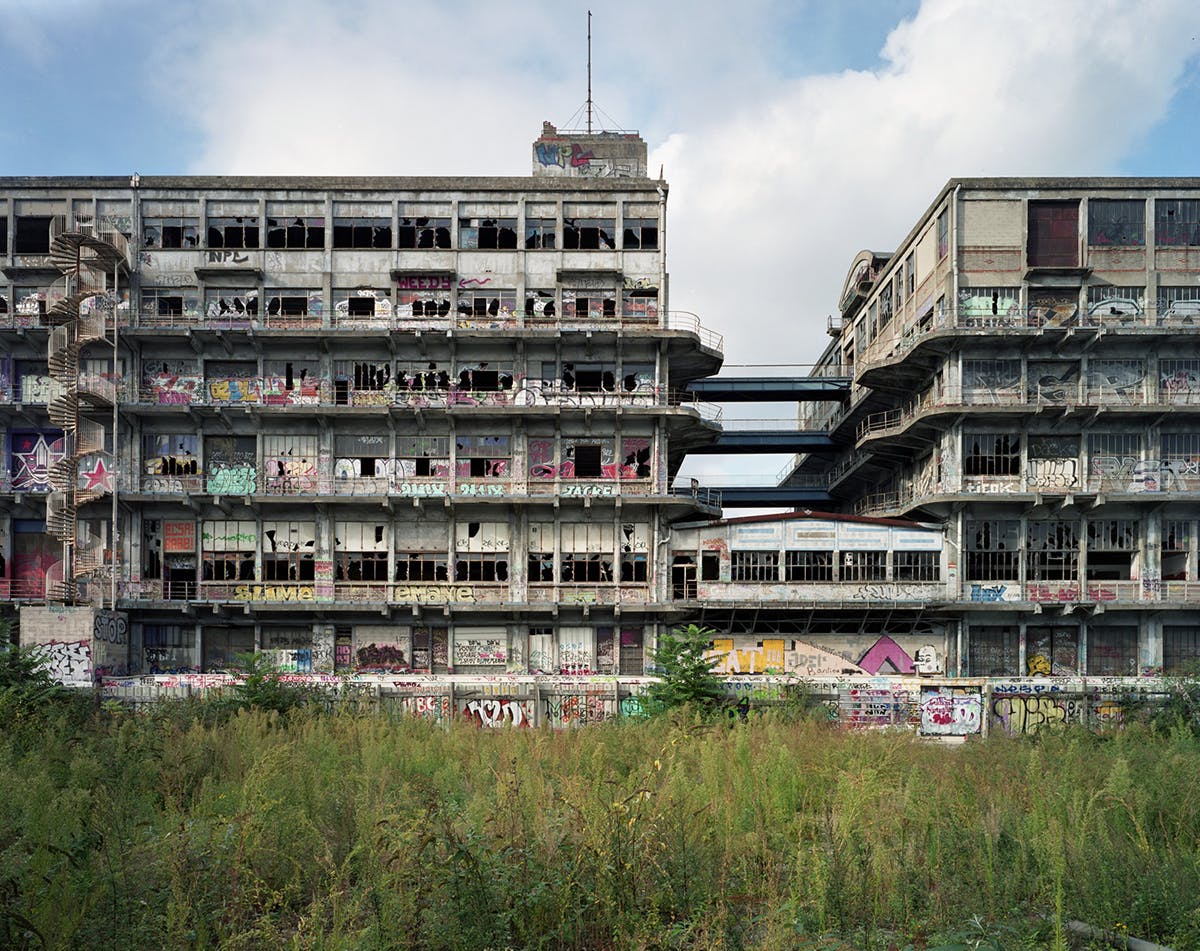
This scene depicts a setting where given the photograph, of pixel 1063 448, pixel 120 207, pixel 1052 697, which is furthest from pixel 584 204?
pixel 1052 697

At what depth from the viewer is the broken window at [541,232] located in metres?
36.8

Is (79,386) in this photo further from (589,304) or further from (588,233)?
(588,233)

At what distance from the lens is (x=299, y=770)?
12.1 meters

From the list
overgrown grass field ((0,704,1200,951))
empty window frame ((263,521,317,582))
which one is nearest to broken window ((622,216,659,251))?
empty window frame ((263,521,317,582))

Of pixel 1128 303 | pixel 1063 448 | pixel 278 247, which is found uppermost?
pixel 278 247

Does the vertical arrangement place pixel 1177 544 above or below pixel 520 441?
below

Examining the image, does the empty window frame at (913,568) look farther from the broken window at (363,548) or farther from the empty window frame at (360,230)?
the empty window frame at (360,230)

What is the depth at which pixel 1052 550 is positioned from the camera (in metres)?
35.8

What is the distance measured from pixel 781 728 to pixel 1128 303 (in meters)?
29.5

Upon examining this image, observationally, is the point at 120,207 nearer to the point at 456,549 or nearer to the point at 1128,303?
the point at 456,549

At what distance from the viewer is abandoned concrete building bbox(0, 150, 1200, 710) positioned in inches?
1387

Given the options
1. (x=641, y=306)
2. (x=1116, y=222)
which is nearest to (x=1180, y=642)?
(x=1116, y=222)

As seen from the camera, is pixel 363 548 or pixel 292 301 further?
pixel 292 301

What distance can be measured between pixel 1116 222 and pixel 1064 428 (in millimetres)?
8834
